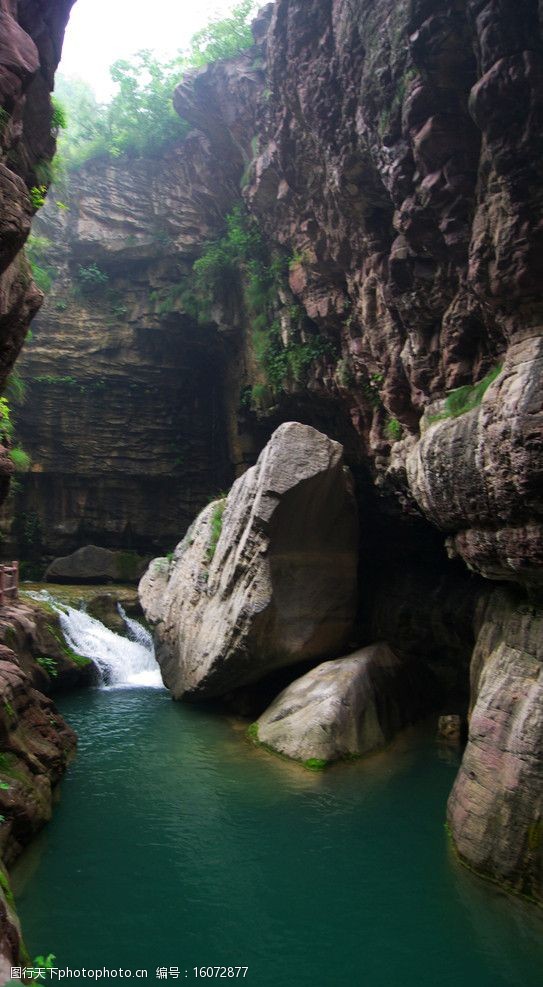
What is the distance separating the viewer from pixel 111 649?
695 inches

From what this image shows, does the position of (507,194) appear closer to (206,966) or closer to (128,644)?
(206,966)

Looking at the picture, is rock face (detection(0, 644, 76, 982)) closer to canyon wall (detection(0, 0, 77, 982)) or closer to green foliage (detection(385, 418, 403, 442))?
canyon wall (detection(0, 0, 77, 982))

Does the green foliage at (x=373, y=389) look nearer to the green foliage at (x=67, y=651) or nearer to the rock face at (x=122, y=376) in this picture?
the green foliage at (x=67, y=651)

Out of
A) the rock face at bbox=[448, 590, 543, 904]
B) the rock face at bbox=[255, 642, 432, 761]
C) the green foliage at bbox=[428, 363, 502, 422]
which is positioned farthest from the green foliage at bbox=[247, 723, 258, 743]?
the green foliage at bbox=[428, 363, 502, 422]

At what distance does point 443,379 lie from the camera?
9.86m

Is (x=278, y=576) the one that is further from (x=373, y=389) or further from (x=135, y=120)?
(x=135, y=120)

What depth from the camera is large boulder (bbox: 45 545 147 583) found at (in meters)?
23.7

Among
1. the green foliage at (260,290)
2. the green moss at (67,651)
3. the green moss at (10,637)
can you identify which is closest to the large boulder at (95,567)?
the green moss at (67,651)

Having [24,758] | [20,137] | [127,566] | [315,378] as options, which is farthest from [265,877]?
[127,566]

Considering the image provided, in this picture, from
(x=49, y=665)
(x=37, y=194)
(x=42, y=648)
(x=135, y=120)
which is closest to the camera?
(x=37, y=194)

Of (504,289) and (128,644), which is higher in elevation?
(504,289)

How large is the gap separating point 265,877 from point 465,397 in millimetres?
6552

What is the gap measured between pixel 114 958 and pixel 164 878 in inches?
55.0

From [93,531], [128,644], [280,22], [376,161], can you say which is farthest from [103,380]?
[376,161]
